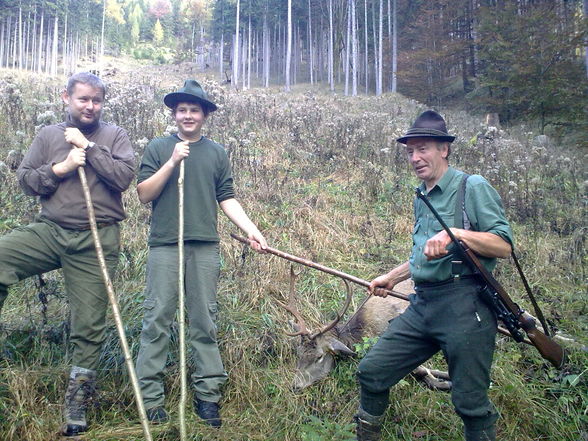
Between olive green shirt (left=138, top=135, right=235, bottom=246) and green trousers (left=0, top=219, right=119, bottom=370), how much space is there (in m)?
0.39

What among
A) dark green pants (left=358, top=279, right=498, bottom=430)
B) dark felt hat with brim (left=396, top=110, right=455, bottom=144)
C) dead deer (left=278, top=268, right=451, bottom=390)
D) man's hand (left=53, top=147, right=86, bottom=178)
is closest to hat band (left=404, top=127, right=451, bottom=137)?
dark felt hat with brim (left=396, top=110, right=455, bottom=144)

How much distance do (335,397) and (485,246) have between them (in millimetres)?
2194

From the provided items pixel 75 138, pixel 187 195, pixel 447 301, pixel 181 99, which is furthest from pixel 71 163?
pixel 447 301

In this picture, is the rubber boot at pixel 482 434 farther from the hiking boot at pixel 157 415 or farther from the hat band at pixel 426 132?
the hiking boot at pixel 157 415

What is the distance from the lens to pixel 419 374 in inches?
168

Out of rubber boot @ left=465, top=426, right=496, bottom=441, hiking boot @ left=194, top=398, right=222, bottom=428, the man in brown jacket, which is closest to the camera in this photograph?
rubber boot @ left=465, top=426, right=496, bottom=441

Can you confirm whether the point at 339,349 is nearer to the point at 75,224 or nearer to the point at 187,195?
the point at 187,195

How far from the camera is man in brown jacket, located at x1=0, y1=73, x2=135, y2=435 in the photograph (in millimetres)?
3381

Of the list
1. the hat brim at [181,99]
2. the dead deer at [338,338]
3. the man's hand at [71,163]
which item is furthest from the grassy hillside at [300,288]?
the hat brim at [181,99]

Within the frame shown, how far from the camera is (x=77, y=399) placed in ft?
11.3

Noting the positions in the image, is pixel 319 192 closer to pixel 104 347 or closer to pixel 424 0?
pixel 104 347

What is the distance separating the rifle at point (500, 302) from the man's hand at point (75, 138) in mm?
2334

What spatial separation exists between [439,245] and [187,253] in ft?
6.49

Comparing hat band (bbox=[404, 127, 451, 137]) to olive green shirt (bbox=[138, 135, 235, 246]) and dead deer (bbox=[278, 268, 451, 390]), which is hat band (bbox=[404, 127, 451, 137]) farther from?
olive green shirt (bbox=[138, 135, 235, 246])
